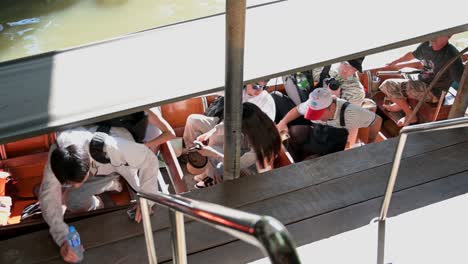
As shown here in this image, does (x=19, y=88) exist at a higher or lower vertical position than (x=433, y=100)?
higher

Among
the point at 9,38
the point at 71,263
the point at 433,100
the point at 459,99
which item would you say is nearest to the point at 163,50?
the point at 71,263

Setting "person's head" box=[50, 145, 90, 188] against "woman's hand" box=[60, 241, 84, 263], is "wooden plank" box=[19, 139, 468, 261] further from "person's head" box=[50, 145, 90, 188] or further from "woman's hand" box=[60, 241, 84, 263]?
"person's head" box=[50, 145, 90, 188]

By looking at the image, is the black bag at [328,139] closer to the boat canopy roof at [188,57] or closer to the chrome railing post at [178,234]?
the boat canopy roof at [188,57]

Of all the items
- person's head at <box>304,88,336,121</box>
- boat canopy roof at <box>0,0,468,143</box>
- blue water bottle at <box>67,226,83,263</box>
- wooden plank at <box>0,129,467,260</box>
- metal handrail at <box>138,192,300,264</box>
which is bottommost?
wooden plank at <box>0,129,467,260</box>

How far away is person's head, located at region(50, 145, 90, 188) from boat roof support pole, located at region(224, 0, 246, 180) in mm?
775

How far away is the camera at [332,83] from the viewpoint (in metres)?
3.96

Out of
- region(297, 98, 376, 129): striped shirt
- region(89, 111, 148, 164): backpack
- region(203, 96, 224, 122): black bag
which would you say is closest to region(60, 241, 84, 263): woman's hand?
region(89, 111, 148, 164): backpack

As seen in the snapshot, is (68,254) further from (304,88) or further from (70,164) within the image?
(304,88)

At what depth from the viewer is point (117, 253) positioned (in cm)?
273

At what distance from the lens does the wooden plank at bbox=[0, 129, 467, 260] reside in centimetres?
281

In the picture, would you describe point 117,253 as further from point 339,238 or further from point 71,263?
point 339,238

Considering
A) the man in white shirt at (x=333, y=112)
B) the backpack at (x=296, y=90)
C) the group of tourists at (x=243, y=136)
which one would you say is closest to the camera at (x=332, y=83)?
the group of tourists at (x=243, y=136)

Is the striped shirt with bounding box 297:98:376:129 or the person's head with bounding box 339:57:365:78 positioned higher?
the person's head with bounding box 339:57:365:78

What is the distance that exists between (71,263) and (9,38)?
632 centimetres
